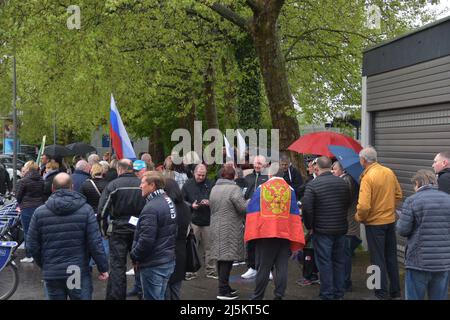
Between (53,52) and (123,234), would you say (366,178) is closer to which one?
(123,234)

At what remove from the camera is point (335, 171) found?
8.41 meters

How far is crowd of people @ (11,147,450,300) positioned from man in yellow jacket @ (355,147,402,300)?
14 millimetres

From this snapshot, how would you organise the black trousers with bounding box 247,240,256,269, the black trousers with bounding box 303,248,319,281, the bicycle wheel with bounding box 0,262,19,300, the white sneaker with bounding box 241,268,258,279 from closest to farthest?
1. the bicycle wheel with bounding box 0,262,19,300
2. the black trousers with bounding box 303,248,319,281
3. the black trousers with bounding box 247,240,256,269
4. the white sneaker with bounding box 241,268,258,279

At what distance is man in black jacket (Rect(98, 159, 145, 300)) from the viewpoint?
274 inches

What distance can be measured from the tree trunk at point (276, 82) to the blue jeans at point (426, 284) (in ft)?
21.7

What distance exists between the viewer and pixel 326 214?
7.41 metres

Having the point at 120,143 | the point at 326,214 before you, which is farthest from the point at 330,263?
the point at 120,143

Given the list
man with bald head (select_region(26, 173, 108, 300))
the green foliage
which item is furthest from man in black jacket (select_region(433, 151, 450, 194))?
the green foliage

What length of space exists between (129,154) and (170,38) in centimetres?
739

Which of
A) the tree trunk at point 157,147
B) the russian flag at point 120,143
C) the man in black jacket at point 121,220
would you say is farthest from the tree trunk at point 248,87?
the tree trunk at point 157,147

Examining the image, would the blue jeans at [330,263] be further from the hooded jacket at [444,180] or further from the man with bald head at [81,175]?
the man with bald head at [81,175]

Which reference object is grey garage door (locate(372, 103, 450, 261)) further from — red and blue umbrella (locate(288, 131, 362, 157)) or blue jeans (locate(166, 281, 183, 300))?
blue jeans (locate(166, 281, 183, 300))

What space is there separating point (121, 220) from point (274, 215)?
183 cm

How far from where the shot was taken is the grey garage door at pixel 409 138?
923 centimetres
